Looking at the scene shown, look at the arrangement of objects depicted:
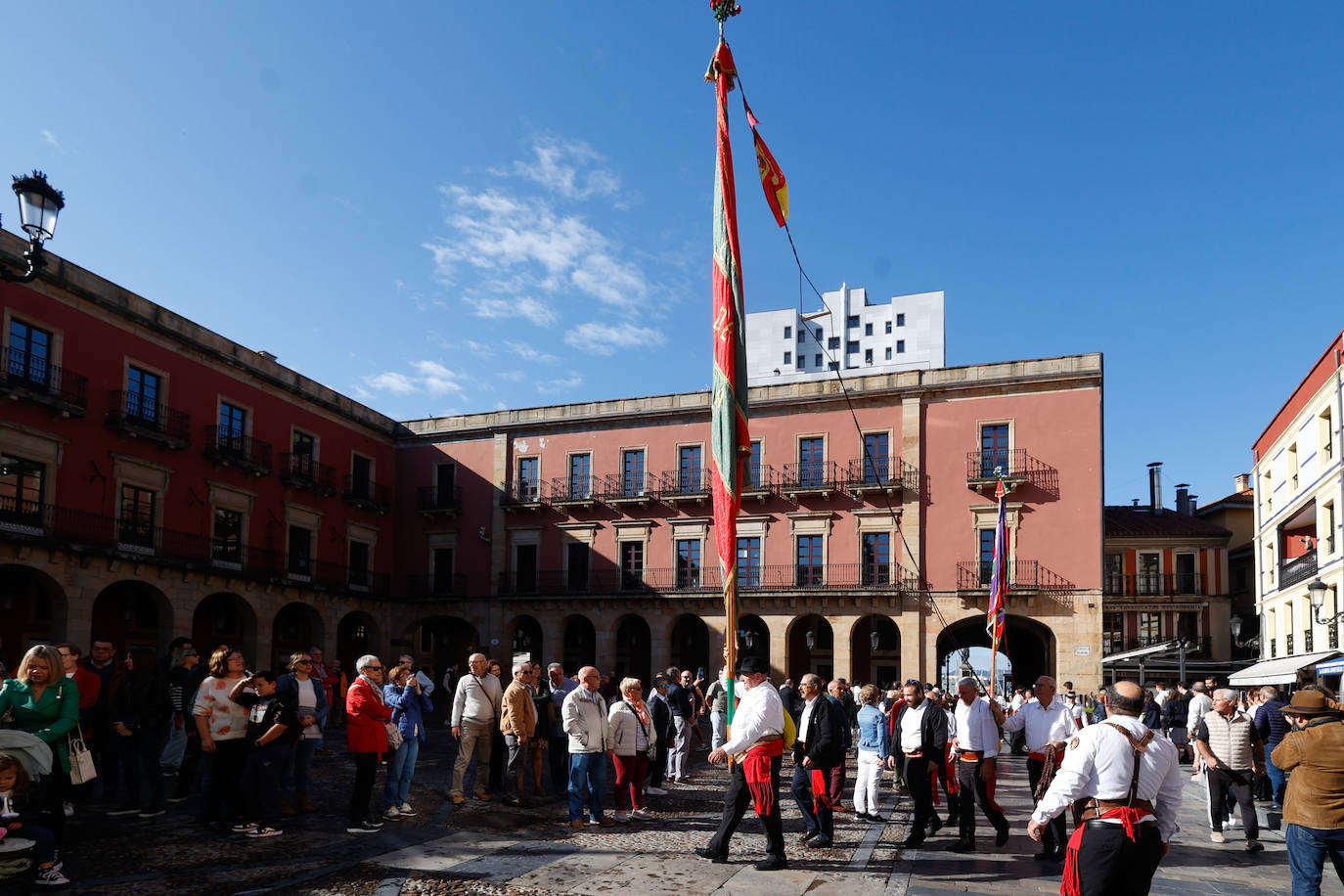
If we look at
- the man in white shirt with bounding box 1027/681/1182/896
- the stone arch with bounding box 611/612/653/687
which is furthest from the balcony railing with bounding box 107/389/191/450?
the man in white shirt with bounding box 1027/681/1182/896

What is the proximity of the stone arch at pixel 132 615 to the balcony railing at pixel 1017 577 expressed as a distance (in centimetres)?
2058

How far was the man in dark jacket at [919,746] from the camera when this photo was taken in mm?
9109

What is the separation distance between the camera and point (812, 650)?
1334 inches

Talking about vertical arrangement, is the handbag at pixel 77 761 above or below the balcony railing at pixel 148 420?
below

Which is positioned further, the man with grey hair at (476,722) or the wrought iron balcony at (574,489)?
the wrought iron balcony at (574,489)

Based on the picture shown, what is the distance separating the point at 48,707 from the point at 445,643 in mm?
32063

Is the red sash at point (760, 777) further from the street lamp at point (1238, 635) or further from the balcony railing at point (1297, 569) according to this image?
the street lamp at point (1238, 635)

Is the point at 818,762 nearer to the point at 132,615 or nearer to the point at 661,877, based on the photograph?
the point at 661,877

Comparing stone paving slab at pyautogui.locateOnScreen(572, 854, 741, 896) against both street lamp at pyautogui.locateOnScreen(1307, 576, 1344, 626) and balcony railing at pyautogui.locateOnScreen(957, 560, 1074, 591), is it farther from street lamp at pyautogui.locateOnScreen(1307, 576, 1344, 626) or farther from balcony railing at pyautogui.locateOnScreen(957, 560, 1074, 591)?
balcony railing at pyautogui.locateOnScreen(957, 560, 1074, 591)

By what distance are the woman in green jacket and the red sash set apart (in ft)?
15.6

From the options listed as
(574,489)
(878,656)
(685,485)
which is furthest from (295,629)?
(878,656)

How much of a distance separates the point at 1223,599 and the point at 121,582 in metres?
37.9

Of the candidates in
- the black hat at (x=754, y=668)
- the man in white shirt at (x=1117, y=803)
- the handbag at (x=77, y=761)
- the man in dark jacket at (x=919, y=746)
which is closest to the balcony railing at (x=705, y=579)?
the man in dark jacket at (x=919, y=746)

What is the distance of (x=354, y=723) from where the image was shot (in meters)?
8.85
